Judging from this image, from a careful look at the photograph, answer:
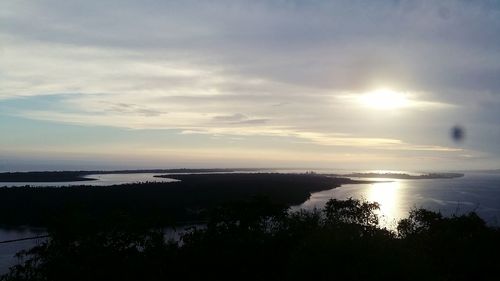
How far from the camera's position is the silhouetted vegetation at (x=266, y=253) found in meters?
10.6

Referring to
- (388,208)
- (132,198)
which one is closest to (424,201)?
(388,208)

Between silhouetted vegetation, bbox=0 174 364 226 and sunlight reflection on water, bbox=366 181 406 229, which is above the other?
silhouetted vegetation, bbox=0 174 364 226

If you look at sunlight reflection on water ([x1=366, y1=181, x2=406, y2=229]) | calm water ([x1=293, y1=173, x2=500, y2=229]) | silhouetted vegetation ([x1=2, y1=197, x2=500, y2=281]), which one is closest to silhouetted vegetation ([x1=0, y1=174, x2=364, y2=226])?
calm water ([x1=293, y1=173, x2=500, y2=229])

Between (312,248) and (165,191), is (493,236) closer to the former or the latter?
(312,248)

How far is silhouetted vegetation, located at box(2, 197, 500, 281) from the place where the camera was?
34.9ft

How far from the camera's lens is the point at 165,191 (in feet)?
282

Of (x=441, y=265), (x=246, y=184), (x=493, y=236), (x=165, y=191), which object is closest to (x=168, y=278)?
(x=441, y=265)

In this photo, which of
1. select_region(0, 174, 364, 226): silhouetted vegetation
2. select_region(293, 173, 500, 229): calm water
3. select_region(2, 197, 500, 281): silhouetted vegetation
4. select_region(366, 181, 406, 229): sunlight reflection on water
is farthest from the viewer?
select_region(0, 174, 364, 226): silhouetted vegetation

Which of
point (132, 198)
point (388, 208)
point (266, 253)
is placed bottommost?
point (388, 208)

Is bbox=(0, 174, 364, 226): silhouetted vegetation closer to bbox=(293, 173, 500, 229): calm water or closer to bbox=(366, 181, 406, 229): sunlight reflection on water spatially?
bbox=(293, 173, 500, 229): calm water

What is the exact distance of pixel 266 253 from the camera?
48.5 ft

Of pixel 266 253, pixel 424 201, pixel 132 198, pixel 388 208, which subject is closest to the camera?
pixel 266 253

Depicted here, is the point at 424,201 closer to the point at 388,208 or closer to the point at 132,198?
the point at 388,208

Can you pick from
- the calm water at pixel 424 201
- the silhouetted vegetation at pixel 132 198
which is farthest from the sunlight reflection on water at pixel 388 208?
the silhouetted vegetation at pixel 132 198
